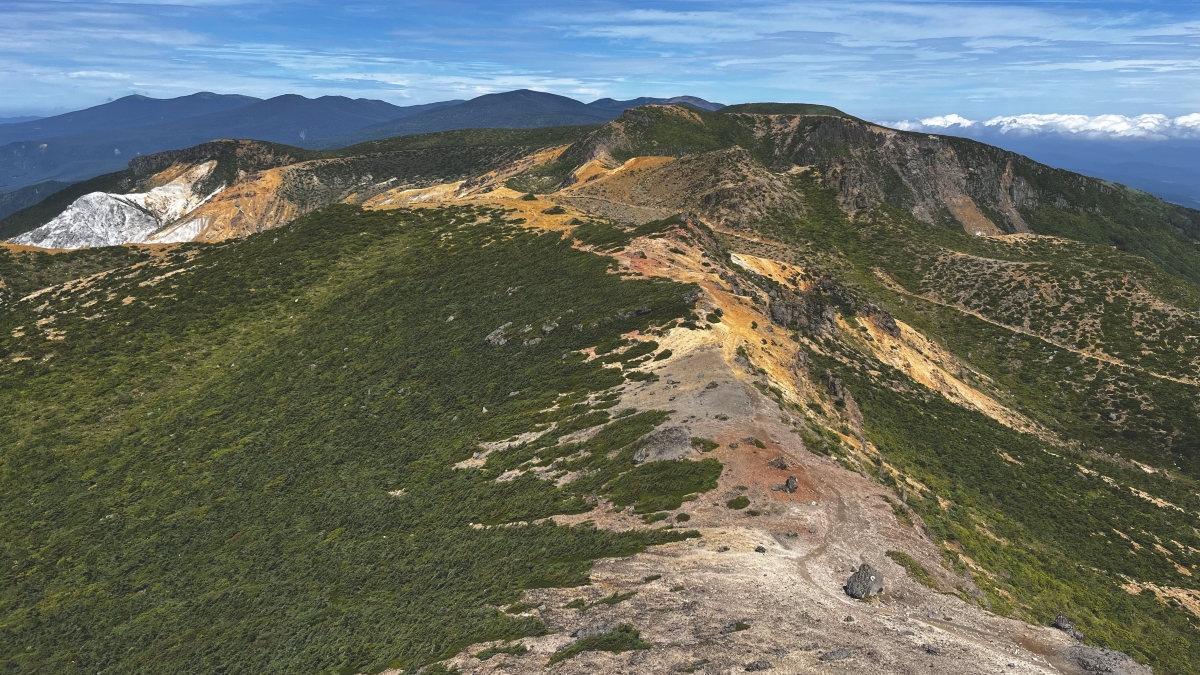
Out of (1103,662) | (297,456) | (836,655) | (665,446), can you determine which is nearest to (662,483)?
(665,446)

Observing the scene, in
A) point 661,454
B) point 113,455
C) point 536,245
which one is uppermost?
point 536,245

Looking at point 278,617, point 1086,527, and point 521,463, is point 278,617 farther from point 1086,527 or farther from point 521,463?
point 1086,527

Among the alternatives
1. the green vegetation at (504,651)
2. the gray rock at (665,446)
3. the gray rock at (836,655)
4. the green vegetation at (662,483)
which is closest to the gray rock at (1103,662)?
the gray rock at (836,655)

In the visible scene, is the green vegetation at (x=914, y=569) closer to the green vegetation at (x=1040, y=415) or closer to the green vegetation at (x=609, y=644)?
the green vegetation at (x=1040, y=415)

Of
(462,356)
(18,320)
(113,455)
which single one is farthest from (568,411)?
(18,320)

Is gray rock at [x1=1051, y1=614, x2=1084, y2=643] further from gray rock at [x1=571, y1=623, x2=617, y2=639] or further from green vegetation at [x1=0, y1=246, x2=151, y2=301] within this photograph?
green vegetation at [x1=0, y1=246, x2=151, y2=301]

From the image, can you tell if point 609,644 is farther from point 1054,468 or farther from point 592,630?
point 1054,468
